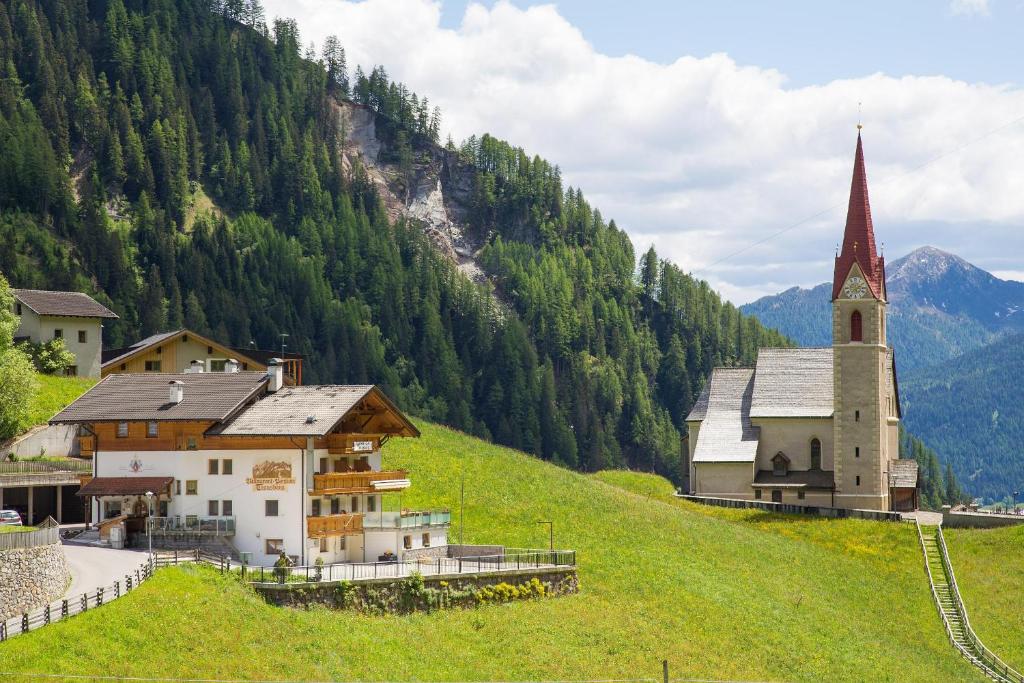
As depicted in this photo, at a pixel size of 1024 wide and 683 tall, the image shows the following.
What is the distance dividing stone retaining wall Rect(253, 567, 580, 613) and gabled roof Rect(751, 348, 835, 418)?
4507 centimetres

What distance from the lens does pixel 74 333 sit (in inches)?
4082

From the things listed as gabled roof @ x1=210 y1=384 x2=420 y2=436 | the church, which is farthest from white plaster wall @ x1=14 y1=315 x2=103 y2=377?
gabled roof @ x1=210 y1=384 x2=420 y2=436

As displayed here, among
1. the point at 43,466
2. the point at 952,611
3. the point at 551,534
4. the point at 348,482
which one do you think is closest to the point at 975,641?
the point at 952,611

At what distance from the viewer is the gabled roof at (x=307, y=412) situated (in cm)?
5844

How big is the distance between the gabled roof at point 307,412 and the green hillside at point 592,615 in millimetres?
9263

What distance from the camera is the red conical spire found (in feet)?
324

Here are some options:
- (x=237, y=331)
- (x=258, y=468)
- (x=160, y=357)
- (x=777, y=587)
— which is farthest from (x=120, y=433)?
(x=237, y=331)

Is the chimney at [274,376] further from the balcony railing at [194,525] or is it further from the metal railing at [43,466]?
the metal railing at [43,466]

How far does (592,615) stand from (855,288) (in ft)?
157

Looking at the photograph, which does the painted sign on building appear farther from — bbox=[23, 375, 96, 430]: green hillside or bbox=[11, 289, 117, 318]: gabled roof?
bbox=[11, 289, 117, 318]: gabled roof

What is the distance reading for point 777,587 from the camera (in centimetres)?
6938

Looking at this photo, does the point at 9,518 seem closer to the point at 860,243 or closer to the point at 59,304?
the point at 59,304

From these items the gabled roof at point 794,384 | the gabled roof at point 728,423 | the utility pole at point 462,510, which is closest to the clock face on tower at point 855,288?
the gabled roof at point 794,384

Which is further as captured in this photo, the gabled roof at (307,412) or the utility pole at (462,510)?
the utility pole at (462,510)
